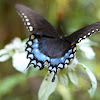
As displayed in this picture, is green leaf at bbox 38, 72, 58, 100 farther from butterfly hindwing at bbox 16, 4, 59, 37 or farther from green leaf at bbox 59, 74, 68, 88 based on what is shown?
butterfly hindwing at bbox 16, 4, 59, 37

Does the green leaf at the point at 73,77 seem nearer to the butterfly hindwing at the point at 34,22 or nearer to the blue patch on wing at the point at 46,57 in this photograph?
the blue patch on wing at the point at 46,57

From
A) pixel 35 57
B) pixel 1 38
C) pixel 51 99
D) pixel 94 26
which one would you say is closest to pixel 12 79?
pixel 51 99

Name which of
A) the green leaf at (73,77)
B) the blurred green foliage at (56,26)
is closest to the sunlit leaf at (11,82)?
the blurred green foliage at (56,26)

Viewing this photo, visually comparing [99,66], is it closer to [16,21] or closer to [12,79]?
[12,79]

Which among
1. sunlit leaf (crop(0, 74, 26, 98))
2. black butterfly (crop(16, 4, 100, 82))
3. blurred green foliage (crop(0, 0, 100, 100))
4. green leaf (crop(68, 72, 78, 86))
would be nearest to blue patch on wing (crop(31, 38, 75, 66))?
black butterfly (crop(16, 4, 100, 82))

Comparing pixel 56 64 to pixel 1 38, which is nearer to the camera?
pixel 56 64

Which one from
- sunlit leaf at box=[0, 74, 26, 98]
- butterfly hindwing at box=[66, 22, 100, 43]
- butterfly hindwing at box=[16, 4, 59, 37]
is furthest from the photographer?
sunlit leaf at box=[0, 74, 26, 98]
